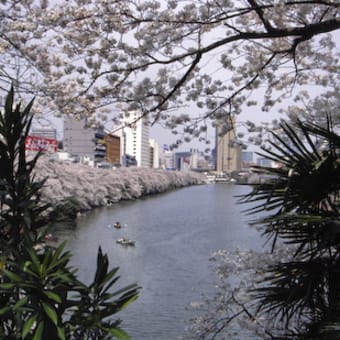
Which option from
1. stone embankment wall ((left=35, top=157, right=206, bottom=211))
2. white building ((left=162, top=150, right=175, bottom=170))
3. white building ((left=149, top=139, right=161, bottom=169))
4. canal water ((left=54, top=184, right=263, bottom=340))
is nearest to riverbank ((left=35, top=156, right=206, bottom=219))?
stone embankment wall ((left=35, top=157, right=206, bottom=211))

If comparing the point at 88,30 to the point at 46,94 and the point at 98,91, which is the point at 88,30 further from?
the point at 46,94

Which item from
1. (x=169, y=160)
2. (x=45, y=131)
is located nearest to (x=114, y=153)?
(x=169, y=160)

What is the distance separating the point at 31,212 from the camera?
77.0 inches

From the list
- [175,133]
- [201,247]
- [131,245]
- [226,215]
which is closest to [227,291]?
[175,133]

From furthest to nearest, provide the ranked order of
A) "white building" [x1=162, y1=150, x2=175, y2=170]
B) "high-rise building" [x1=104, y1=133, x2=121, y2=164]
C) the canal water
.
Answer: "white building" [x1=162, y1=150, x2=175, y2=170] → "high-rise building" [x1=104, y1=133, x2=121, y2=164] → the canal water

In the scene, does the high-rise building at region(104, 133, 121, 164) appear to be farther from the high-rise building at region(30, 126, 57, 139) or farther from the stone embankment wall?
the high-rise building at region(30, 126, 57, 139)

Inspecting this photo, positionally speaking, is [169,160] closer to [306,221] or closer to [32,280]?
[306,221]

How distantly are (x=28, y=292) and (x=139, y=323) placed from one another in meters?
5.73

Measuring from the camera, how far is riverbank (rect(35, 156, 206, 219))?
20.6 m

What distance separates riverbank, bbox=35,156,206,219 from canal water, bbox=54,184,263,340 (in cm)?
148

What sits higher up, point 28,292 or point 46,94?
point 46,94

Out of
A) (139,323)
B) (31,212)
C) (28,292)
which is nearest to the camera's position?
(28,292)

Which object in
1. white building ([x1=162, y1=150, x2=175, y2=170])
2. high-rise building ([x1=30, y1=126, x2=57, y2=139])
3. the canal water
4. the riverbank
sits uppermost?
white building ([x1=162, y1=150, x2=175, y2=170])

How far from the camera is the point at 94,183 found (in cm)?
2686
